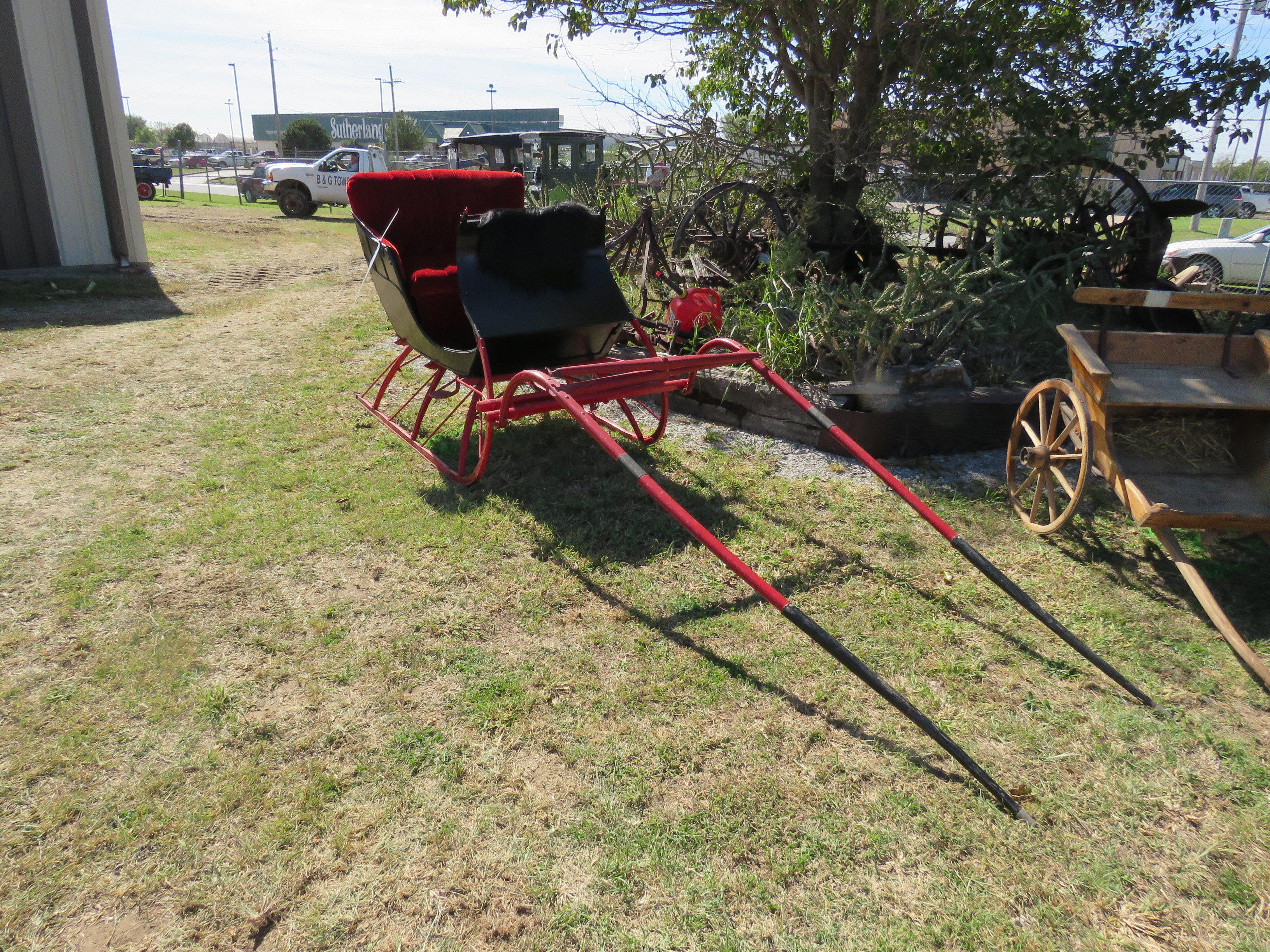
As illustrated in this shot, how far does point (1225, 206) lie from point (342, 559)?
2388 cm

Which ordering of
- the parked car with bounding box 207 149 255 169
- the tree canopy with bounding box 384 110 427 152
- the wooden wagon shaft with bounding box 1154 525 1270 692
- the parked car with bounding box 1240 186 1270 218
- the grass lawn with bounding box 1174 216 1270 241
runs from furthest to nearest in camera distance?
the tree canopy with bounding box 384 110 427 152, the parked car with bounding box 207 149 255 169, the parked car with bounding box 1240 186 1270 218, the grass lawn with bounding box 1174 216 1270 241, the wooden wagon shaft with bounding box 1154 525 1270 692

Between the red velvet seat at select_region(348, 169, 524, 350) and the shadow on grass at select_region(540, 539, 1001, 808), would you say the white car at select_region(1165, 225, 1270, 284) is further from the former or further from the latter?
the shadow on grass at select_region(540, 539, 1001, 808)

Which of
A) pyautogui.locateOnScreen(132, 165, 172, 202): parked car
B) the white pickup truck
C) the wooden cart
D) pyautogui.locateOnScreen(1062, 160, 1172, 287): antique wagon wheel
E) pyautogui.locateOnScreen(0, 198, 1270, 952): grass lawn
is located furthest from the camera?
pyautogui.locateOnScreen(132, 165, 172, 202): parked car

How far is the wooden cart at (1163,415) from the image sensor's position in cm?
328

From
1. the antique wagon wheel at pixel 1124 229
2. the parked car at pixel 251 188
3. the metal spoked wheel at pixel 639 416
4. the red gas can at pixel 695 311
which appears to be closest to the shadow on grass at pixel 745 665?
the metal spoked wheel at pixel 639 416

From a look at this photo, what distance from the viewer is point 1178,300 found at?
3.33 m

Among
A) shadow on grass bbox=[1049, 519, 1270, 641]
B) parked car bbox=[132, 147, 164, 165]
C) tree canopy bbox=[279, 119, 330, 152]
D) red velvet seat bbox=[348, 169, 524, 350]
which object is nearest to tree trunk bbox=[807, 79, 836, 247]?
red velvet seat bbox=[348, 169, 524, 350]

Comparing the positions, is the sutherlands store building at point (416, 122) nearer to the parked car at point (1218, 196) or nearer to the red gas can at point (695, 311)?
the parked car at point (1218, 196)

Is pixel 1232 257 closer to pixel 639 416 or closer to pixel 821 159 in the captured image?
pixel 821 159

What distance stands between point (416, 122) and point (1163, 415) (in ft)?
207

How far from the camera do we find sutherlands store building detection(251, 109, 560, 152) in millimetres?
57125

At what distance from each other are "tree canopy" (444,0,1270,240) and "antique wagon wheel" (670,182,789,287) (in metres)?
0.45

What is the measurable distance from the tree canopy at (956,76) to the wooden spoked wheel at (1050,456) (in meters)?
3.02

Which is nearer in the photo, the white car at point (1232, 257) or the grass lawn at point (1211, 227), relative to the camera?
the white car at point (1232, 257)
